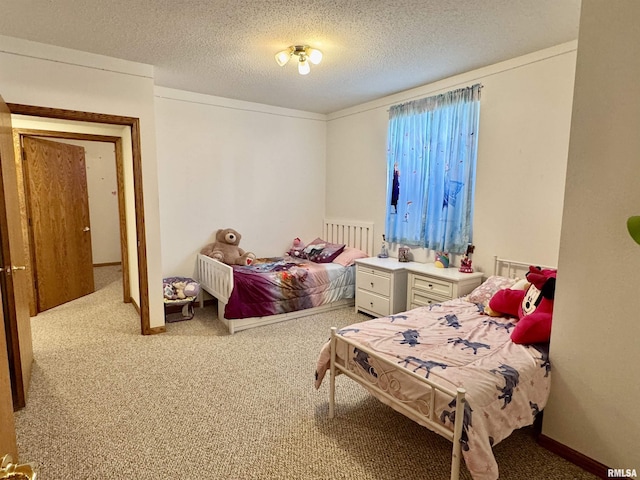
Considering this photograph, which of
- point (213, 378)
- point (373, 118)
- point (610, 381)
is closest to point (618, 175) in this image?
point (610, 381)

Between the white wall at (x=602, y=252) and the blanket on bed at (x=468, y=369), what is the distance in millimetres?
210

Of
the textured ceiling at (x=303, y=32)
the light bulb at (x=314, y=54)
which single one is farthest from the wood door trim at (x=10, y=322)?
the light bulb at (x=314, y=54)

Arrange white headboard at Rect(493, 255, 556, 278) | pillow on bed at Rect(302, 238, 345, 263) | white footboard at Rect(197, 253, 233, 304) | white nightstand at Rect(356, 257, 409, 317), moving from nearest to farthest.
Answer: white headboard at Rect(493, 255, 556, 278), white footboard at Rect(197, 253, 233, 304), white nightstand at Rect(356, 257, 409, 317), pillow on bed at Rect(302, 238, 345, 263)

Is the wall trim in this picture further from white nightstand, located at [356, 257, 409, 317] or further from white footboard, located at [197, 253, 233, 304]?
white footboard, located at [197, 253, 233, 304]

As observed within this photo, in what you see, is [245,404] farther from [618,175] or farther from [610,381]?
[618,175]

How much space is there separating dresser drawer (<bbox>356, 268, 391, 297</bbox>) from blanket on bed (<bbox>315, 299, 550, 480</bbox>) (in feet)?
4.18

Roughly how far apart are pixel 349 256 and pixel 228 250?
1.54 meters

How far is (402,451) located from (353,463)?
298 mm

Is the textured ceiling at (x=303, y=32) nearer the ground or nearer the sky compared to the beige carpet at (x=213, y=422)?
nearer the sky

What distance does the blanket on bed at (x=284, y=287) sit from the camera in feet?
11.9

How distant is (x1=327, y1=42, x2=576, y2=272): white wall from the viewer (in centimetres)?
285

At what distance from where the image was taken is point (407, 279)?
3818 millimetres

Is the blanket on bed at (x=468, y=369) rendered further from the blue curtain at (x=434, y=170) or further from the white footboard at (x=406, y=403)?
the blue curtain at (x=434, y=170)

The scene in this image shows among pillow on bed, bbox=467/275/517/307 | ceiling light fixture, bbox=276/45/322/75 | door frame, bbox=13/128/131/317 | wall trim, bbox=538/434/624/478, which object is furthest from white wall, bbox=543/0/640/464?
door frame, bbox=13/128/131/317
